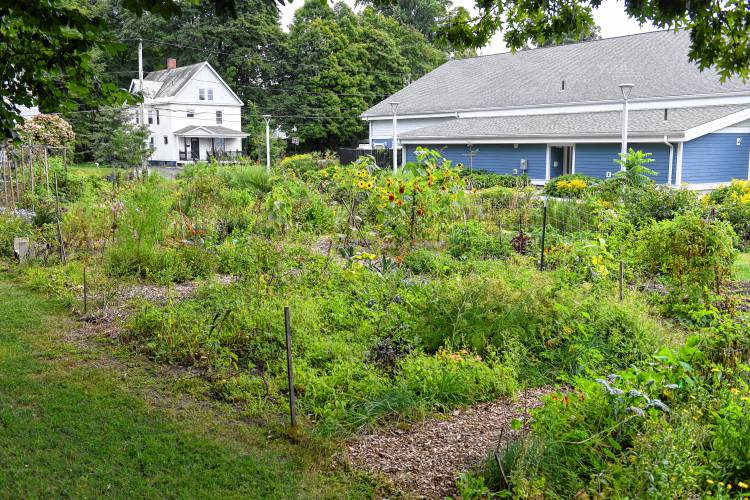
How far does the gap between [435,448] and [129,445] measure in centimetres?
194

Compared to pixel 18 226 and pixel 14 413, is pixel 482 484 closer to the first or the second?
pixel 14 413

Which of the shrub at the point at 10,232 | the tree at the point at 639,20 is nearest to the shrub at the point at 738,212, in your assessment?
the tree at the point at 639,20

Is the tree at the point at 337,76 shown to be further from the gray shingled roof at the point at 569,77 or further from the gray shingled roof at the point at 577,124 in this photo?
the gray shingled roof at the point at 577,124

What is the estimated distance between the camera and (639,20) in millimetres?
5234

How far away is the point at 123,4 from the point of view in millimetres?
3592

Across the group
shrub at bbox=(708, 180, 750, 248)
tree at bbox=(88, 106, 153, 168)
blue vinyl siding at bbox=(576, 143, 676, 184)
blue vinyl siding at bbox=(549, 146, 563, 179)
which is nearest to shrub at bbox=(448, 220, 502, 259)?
shrub at bbox=(708, 180, 750, 248)

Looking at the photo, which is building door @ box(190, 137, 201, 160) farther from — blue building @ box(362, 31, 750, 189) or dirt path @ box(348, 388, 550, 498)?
dirt path @ box(348, 388, 550, 498)

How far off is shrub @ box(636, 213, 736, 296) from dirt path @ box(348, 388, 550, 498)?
3050 mm

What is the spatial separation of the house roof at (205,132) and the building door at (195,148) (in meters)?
1.26

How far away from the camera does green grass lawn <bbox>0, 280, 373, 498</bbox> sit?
375cm

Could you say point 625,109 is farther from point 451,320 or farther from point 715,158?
point 451,320

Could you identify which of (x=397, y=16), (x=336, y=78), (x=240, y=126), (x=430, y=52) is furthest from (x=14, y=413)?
(x=397, y=16)

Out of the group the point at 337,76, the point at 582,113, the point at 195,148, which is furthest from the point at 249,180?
the point at 195,148

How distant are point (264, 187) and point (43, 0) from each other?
12.1m
